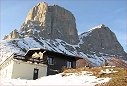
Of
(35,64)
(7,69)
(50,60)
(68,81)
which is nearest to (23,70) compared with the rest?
(35,64)

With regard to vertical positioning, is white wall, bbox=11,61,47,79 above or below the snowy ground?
above

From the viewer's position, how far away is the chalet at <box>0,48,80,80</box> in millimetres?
46203

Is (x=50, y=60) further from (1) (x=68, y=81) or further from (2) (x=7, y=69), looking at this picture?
(1) (x=68, y=81)

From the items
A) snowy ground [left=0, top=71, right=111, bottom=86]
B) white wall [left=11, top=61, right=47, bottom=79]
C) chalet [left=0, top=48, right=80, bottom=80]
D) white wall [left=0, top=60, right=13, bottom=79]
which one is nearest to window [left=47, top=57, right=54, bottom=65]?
chalet [left=0, top=48, right=80, bottom=80]

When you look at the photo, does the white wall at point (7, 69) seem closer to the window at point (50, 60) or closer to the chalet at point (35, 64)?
the chalet at point (35, 64)

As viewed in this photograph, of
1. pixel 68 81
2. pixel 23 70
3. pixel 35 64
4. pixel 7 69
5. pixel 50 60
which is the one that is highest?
pixel 50 60

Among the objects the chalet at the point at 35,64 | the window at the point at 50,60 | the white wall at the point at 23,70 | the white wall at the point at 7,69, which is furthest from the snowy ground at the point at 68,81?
the window at the point at 50,60

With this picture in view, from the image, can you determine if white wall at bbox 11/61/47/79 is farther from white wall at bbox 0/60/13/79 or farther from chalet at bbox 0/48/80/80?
white wall at bbox 0/60/13/79

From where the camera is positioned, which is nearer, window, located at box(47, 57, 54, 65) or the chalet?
the chalet

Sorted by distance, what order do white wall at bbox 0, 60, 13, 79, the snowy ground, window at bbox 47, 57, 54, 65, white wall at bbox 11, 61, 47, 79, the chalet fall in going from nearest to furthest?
the snowy ground, white wall at bbox 11, 61, 47, 79, the chalet, white wall at bbox 0, 60, 13, 79, window at bbox 47, 57, 54, 65

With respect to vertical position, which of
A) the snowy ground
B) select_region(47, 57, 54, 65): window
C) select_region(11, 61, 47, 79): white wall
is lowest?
the snowy ground

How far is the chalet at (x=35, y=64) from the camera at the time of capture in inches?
1819

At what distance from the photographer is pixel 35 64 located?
48344 mm

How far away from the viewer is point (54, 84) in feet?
96.2
